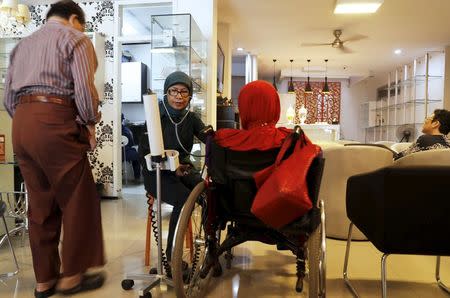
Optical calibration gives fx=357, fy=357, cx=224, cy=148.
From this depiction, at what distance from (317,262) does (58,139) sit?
4.03ft

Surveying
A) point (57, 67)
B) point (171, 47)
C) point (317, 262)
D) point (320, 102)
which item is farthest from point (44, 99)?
point (320, 102)

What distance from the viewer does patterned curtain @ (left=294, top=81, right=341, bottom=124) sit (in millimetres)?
11309

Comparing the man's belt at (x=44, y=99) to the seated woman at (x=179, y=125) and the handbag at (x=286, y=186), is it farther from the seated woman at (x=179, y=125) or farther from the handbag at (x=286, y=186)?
the handbag at (x=286, y=186)

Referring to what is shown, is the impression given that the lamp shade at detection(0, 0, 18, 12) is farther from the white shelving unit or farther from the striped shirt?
the white shelving unit

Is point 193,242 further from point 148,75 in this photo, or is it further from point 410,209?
point 148,75

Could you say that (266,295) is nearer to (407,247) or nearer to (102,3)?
(407,247)

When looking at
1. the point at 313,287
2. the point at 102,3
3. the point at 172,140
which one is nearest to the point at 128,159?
the point at 102,3

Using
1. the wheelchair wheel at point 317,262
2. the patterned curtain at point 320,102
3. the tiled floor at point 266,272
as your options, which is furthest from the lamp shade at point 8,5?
the patterned curtain at point 320,102

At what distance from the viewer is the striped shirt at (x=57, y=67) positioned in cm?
160

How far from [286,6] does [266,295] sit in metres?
4.42

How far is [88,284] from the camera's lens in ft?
5.90

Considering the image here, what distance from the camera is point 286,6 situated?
5.12 metres

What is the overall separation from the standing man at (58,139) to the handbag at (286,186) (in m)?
0.85

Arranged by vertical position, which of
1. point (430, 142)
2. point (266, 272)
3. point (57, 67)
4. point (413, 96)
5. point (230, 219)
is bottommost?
point (266, 272)
